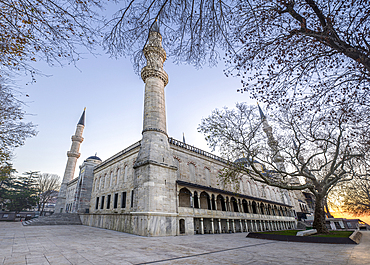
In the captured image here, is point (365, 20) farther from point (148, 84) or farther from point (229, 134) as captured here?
point (148, 84)

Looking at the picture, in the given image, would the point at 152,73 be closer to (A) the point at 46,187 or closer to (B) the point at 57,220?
(B) the point at 57,220

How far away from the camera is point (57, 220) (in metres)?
22.0

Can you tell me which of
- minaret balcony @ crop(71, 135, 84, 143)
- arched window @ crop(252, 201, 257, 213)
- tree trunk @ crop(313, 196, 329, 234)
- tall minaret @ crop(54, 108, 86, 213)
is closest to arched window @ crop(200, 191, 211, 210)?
arched window @ crop(252, 201, 257, 213)

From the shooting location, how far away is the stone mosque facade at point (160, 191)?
13047 millimetres

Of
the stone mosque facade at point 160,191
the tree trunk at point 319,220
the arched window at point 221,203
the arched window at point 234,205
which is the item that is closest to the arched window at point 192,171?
the stone mosque facade at point 160,191

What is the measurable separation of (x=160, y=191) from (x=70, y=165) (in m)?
29.7

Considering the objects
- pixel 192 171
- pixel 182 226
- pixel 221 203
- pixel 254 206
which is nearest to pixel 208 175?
pixel 192 171

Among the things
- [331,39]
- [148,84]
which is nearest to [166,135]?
[148,84]

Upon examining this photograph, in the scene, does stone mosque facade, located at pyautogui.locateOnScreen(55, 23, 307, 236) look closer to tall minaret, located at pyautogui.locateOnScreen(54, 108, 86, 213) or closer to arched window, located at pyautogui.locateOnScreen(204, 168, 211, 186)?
arched window, located at pyautogui.locateOnScreen(204, 168, 211, 186)

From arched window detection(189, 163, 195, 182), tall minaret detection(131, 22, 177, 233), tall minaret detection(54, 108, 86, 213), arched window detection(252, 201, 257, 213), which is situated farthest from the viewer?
tall minaret detection(54, 108, 86, 213)

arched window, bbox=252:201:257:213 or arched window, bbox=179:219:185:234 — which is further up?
arched window, bbox=252:201:257:213

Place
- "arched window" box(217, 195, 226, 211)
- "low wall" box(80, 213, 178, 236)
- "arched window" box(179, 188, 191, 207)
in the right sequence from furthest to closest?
"arched window" box(217, 195, 226, 211) < "arched window" box(179, 188, 191, 207) < "low wall" box(80, 213, 178, 236)

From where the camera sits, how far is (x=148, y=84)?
709 inches

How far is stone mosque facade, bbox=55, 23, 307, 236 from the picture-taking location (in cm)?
1305
